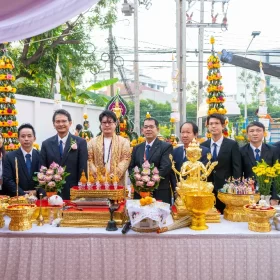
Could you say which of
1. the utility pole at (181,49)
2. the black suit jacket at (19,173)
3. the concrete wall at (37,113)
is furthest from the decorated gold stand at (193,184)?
the concrete wall at (37,113)

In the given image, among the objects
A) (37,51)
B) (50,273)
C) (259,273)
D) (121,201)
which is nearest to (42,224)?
(50,273)

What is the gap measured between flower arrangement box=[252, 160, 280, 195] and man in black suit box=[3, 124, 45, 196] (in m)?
1.86

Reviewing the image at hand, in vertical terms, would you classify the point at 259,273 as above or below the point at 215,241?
below

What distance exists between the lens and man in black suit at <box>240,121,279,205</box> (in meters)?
3.17

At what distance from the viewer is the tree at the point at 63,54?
10.4 m

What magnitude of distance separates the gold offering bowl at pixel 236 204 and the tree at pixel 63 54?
29.6ft

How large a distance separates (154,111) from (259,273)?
23.1 metres

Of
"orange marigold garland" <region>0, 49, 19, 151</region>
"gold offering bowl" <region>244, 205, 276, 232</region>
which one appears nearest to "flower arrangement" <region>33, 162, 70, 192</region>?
"gold offering bowl" <region>244, 205, 276, 232</region>

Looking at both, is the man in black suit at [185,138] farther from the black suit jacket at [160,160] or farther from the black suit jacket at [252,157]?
the black suit jacket at [252,157]

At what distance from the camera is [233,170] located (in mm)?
3195

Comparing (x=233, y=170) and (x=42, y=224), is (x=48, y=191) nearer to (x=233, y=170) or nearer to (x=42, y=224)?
(x=42, y=224)

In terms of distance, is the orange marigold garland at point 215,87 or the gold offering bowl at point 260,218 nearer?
the gold offering bowl at point 260,218

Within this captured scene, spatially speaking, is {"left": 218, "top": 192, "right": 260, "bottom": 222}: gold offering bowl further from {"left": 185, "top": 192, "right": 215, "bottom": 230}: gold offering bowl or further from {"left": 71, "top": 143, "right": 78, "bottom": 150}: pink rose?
{"left": 71, "top": 143, "right": 78, "bottom": 150}: pink rose

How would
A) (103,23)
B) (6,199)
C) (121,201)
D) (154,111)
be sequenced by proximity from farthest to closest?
(154,111) < (103,23) < (121,201) < (6,199)
